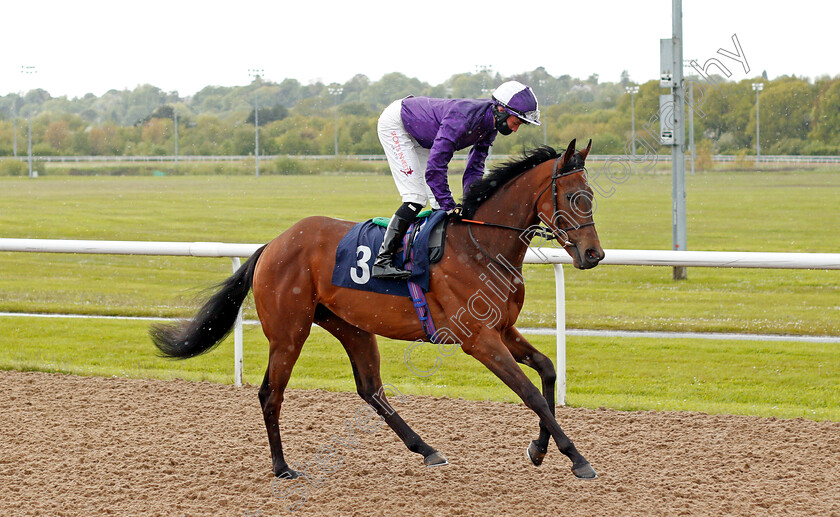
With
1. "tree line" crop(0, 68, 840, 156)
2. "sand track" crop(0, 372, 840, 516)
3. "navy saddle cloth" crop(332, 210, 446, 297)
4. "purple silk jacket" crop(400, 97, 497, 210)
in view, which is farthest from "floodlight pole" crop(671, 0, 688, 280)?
"navy saddle cloth" crop(332, 210, 446, 297)

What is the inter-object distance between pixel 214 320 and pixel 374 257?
3.50 ft

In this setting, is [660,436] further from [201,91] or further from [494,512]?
[201,91]

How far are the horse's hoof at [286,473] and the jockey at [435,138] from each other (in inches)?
39.0

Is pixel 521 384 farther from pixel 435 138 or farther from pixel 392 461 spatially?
pixel 435 138

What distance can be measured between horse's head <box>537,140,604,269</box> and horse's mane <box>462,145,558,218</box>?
161mm

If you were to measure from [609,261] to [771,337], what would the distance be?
12.2ft

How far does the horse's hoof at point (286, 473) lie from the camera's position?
154 inches

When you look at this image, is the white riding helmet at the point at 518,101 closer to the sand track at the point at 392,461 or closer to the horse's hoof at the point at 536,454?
the horse's hoof at the point at 536,454

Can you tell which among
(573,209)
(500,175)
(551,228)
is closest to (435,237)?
(500,175)

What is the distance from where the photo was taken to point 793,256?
466 centimetres

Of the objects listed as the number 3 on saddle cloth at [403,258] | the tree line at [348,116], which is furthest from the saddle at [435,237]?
the tree line at [348,116]

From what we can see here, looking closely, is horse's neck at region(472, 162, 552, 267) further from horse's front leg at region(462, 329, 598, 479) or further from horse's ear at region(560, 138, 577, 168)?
horse's front leg at region(462, 329, 598, 479)

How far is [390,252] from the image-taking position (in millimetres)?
3902

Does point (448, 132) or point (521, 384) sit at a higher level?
point (448, 132)
